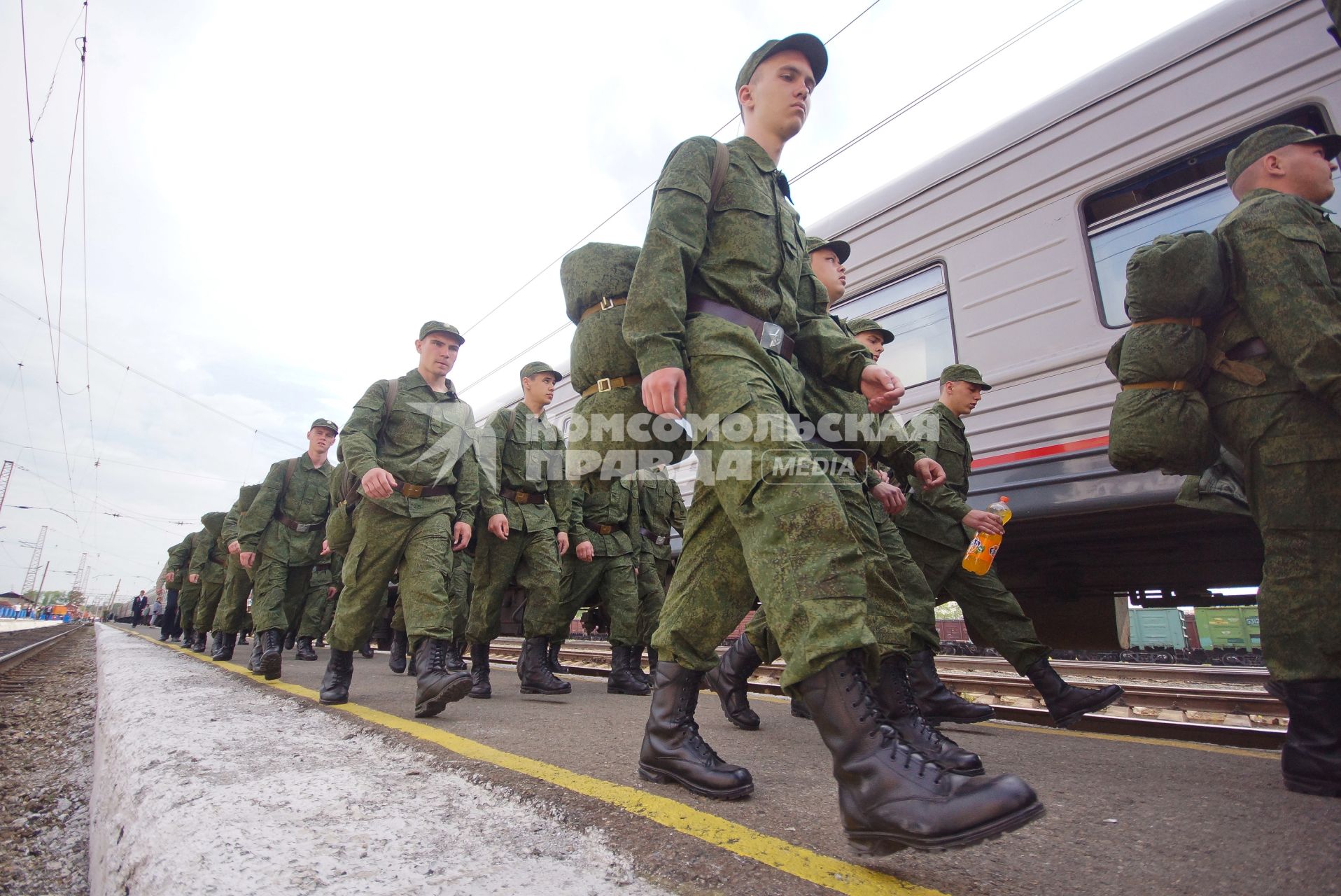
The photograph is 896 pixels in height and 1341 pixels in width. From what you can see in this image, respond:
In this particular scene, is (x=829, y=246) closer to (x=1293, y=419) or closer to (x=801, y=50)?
(x=801, y=50)

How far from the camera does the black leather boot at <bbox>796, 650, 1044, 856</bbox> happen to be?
1136 mm

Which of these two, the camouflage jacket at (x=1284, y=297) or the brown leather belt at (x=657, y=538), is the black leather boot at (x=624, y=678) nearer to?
the brown leather belt at (x=657, y=538)

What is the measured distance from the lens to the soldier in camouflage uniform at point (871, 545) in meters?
2.10

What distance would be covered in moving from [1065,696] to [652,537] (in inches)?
150

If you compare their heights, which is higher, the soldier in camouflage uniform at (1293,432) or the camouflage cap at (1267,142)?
the camouflage cap at (1267,142)

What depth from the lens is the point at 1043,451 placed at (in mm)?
4047

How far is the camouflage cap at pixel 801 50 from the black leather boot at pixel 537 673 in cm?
358

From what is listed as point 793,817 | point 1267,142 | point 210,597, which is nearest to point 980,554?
point 1267,142

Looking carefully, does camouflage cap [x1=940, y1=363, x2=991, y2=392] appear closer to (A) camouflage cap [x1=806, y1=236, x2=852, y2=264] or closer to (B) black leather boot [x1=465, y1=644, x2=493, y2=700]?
(A) camouflage cap [x1=806, y1=236, x2=852, y2=264]

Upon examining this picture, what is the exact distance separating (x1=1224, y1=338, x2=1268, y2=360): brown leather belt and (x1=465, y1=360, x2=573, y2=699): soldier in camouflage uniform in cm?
359

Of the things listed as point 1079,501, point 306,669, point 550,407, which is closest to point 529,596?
point 306,669

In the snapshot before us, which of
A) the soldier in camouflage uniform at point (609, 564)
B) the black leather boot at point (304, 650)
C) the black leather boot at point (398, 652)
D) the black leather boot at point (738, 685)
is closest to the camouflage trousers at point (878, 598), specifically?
the black leather boot at point (738, 685)

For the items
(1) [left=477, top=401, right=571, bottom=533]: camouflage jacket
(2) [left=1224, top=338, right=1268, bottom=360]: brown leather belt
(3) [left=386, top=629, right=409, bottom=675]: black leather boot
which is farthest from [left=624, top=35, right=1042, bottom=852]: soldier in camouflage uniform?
(3) [left=386, top=629, right=409, bottom=675]: black leather boot

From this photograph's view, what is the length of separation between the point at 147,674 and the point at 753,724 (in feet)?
10.6
